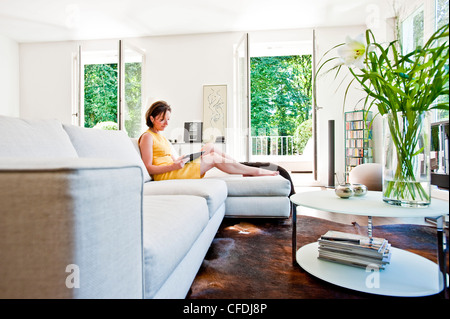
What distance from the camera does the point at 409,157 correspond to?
1088 mm

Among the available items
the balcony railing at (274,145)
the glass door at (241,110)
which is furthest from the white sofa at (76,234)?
the balcony railing at (274,145)

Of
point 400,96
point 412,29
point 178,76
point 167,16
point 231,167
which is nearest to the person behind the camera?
point 400,96

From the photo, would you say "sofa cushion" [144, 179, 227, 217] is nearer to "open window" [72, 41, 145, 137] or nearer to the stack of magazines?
the stack of magazines

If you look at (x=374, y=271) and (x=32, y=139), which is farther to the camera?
(x=374, y=271)

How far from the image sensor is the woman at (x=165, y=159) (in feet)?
7.00

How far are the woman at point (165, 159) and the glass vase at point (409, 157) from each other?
1432 millimetres

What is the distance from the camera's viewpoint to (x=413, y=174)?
1085 millimetres

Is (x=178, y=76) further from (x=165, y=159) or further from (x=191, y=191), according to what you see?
(x=191, y=191)

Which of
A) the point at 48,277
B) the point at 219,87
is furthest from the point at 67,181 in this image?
the point at 219,87

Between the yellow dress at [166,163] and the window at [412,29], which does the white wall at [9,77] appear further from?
the window at [412,29]

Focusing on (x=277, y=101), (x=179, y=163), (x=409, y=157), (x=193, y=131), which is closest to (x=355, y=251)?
(x=409, y=157)

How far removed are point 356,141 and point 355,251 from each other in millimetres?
3840

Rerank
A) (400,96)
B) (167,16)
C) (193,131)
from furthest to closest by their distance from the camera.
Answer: (193,131), (167,16), (400,96)

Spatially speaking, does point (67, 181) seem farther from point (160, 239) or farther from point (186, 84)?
point (186, 84)
